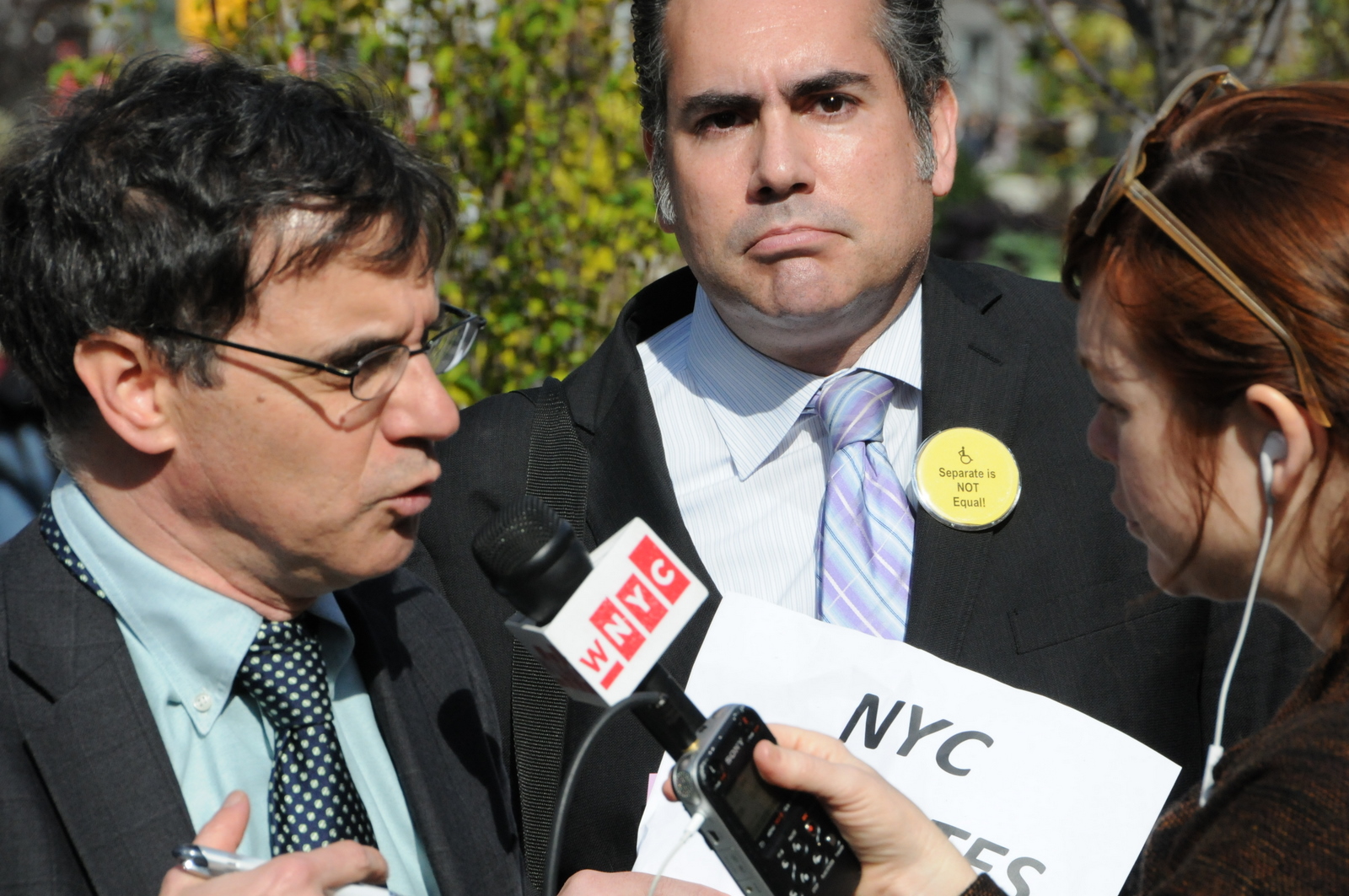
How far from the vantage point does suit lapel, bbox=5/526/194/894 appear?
6.09 ft

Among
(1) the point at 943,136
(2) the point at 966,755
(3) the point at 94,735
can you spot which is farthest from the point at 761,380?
(3) the point at 94,735

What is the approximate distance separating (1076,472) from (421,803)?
143 cm

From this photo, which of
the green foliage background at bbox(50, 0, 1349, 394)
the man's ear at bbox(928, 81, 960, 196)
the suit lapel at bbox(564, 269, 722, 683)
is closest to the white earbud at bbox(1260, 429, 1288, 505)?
the suit lapel at bbox(564, 269, 722, 683)

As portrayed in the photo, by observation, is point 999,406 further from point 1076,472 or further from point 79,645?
point 79,645

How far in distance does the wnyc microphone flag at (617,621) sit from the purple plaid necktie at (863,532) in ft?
2.75

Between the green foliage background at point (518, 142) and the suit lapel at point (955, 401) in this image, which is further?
the green foliage background at point (518, 142)

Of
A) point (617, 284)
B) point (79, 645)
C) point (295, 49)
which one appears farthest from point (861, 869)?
point (295, 49)

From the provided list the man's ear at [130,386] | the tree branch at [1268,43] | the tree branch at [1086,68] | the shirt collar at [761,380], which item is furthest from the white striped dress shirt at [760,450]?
the tree branch at [1268,43]

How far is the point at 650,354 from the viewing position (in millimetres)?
3107

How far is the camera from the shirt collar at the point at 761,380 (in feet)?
9.14

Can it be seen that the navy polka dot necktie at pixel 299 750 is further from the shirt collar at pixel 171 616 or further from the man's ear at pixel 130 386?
the man's ear at pixel 130 386

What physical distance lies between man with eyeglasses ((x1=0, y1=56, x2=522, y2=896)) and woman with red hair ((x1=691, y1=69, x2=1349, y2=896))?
803 millimetres

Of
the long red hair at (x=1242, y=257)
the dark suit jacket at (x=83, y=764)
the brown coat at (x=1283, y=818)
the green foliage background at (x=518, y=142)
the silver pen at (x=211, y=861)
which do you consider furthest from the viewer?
the green foliage background at (x=518, y=142)

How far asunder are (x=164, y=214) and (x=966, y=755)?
157cm
